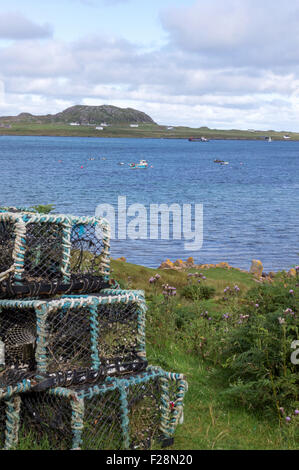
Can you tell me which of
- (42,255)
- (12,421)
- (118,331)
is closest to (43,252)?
(42,255)

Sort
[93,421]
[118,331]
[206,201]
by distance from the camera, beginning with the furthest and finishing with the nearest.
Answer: [206,201] < [118,331] < [93,421]

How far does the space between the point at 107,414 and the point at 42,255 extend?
4.93 ft

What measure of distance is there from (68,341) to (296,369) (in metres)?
2.46

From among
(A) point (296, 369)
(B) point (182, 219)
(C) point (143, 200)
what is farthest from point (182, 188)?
(A) point (296, 369)

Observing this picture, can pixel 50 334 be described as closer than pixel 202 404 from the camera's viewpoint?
Yes

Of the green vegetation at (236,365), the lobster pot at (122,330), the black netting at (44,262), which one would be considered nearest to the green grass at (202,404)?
the green vegetation at (236,365)

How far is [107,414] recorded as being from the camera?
4609 millimetres

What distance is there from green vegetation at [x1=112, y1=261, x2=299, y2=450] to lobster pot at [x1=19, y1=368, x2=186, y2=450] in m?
0.33

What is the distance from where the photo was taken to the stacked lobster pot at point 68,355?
4.39 meters

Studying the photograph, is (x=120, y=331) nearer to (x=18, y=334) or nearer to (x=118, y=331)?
(x=118, y=331)

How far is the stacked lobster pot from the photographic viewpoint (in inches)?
173

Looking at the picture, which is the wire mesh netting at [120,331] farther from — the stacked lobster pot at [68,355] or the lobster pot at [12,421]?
the lobster pot at [12,421]

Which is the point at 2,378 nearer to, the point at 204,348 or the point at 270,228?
the point at 204,348

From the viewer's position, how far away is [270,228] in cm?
3488
